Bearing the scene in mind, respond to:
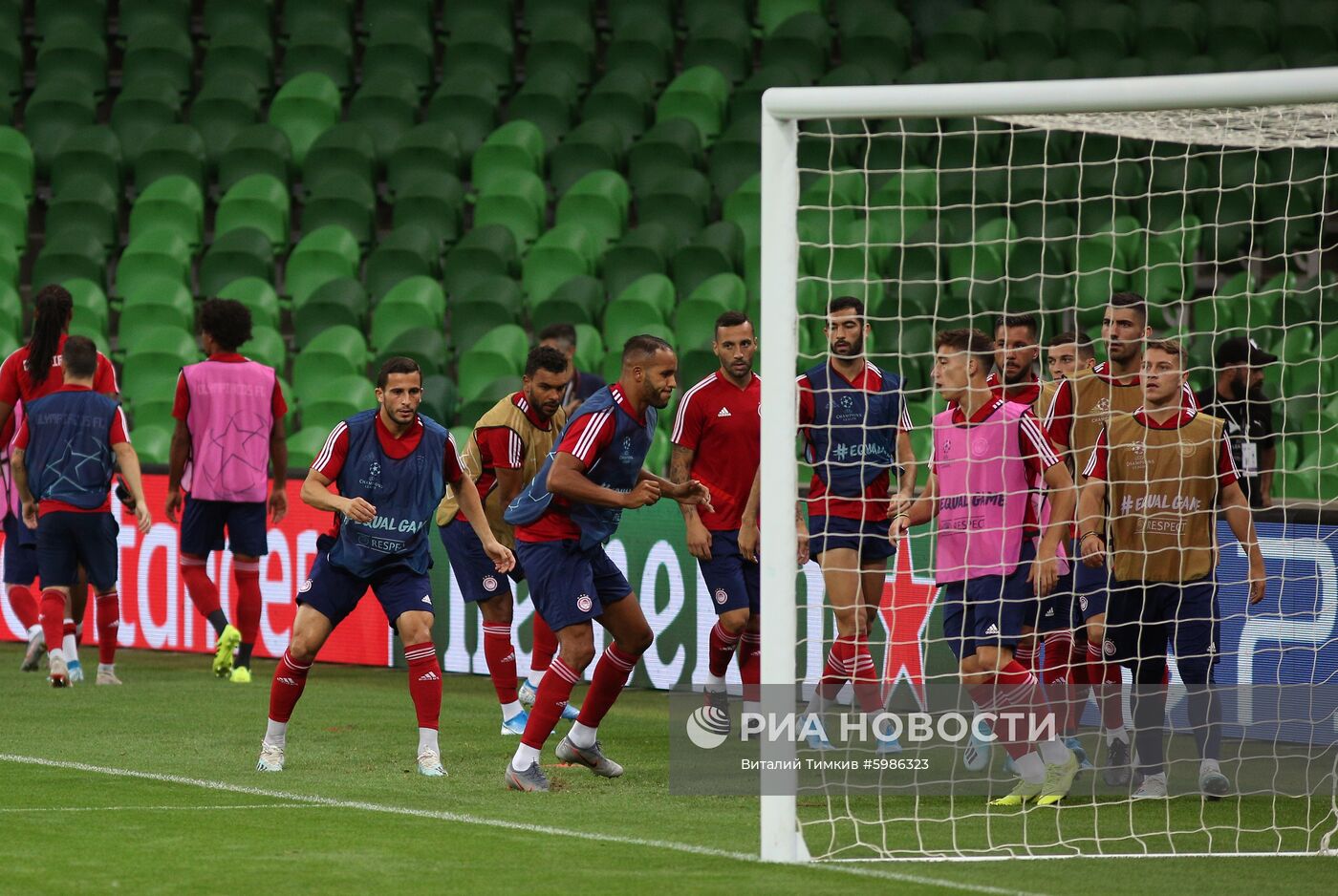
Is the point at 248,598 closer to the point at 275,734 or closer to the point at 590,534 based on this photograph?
the point at 275,734

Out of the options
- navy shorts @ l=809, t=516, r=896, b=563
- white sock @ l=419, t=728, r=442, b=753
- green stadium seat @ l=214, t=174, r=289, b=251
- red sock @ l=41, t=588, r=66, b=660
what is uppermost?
green stadium seat @ l=214, t=174, r=289, b=251

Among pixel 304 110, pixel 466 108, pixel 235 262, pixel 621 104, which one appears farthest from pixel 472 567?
pixel 304 110

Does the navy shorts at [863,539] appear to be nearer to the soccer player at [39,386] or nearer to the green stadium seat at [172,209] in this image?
the soccer player at [39,386]

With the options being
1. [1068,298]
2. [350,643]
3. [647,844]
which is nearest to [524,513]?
[647,844]

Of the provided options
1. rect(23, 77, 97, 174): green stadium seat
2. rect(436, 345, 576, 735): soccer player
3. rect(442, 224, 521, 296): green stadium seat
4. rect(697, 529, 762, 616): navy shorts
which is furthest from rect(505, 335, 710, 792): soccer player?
rect(23, 77, 97, 174): green stadium seat

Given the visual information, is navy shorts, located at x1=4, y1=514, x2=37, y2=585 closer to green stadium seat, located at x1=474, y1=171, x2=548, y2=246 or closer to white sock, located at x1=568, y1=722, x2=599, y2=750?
white sock, located at x1=568, y1=722, x2=599, y2=750

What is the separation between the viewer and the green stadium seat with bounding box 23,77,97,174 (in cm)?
1734

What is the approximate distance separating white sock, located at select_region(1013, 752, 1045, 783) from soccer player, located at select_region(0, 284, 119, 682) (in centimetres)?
593

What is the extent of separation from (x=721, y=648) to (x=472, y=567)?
137 cm

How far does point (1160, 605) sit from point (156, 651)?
304 inches

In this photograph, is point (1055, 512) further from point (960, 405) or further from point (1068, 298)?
point (1068, 298)

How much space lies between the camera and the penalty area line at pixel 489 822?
5.72m

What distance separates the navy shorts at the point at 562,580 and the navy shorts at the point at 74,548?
401 centimetres

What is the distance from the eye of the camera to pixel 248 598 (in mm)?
11016
